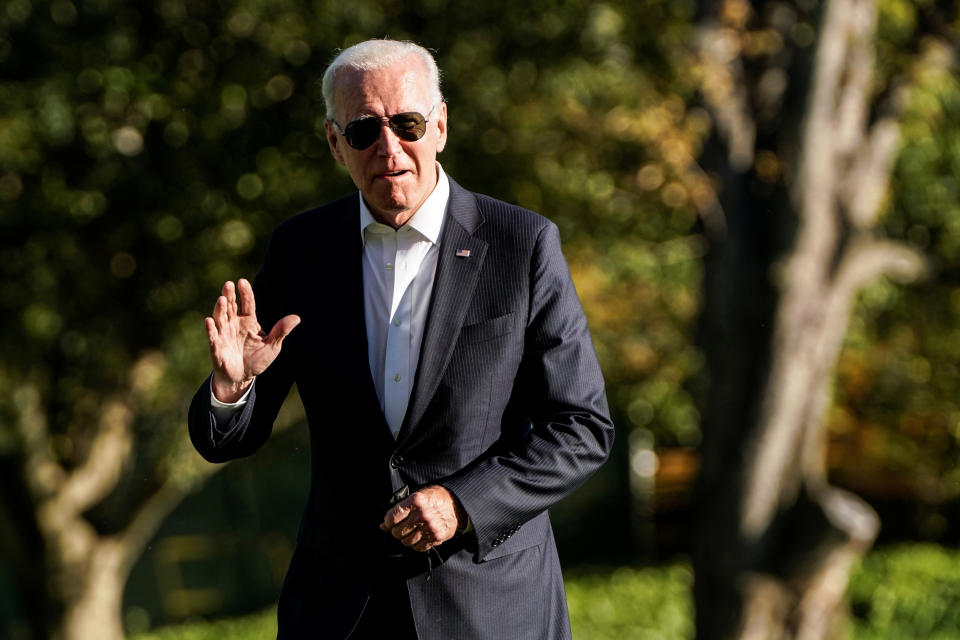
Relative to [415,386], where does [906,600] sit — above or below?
below

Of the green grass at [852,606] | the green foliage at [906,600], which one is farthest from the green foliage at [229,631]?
the green foliage at [906,600]

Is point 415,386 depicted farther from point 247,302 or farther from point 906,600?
point 906,600

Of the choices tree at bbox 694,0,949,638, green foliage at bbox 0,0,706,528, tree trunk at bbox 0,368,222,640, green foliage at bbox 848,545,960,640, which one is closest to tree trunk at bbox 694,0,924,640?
tree at bbox 694,0,949,638

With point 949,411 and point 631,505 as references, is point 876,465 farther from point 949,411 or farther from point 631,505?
point 949,411

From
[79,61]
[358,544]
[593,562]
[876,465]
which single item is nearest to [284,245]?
[358,544]

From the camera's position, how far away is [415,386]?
252cm

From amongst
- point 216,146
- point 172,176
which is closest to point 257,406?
point 216,146

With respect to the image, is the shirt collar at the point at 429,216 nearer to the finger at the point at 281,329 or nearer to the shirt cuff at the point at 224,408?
the finger at the point at 281,329

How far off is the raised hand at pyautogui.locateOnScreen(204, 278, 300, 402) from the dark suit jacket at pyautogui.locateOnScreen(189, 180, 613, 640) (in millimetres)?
68

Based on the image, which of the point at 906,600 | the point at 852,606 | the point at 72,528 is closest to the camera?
the point at 72,528

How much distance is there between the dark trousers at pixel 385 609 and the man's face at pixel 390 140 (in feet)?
2.46

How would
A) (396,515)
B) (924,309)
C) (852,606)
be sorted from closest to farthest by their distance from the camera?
(396,515) → (924,309) → (852,606)

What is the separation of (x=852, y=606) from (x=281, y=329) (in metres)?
12.3

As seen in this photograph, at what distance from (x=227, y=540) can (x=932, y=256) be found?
11758 millimetres
